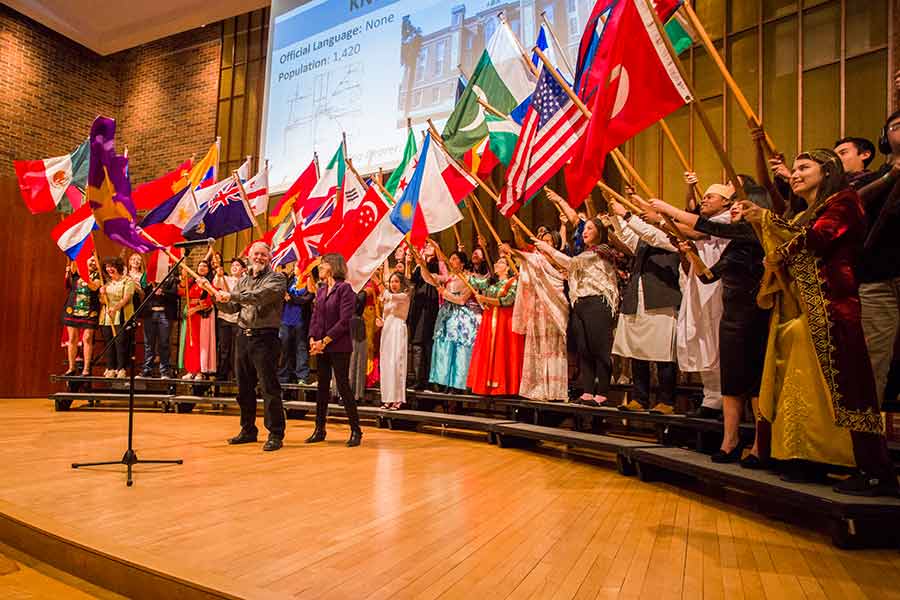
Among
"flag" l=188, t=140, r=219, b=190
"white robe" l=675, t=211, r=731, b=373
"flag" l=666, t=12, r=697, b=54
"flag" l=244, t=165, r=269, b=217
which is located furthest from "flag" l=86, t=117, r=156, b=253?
"flag" l=666, t=12, r=697, b=54

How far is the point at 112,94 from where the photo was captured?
15.0 metres

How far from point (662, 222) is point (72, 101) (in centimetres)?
1405

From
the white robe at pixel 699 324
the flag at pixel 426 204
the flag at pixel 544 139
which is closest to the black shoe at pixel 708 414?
the white robe at pixel 699 324

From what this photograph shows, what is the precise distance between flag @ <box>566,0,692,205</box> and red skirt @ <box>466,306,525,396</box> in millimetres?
2950

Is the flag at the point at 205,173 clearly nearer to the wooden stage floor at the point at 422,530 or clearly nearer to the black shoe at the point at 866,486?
the wooden stage floor at the point at 422,530

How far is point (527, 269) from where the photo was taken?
21.3 ft

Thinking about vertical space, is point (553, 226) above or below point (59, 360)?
above

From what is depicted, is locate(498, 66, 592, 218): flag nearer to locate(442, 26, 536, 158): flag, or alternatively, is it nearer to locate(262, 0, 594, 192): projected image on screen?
locate(442, 26, 536, 158): flag

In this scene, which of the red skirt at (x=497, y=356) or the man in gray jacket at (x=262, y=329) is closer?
the man in gray jacket at (x=262, y=329)

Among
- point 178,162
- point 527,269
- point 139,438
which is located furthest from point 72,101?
point 527,269

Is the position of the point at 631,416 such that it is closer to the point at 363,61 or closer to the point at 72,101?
the point at 363,61

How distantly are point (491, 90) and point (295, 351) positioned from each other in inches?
173

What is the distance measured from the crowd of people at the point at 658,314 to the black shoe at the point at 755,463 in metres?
0.01

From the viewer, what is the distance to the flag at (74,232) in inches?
323
